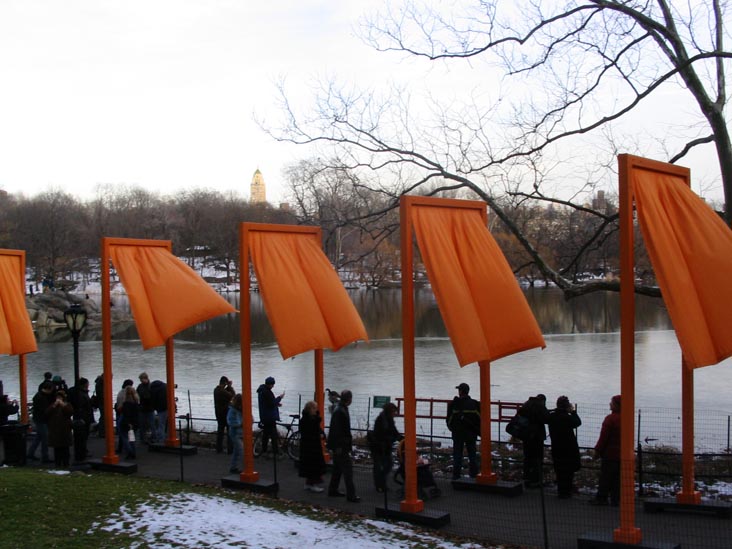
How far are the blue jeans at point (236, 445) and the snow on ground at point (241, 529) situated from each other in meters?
2.86

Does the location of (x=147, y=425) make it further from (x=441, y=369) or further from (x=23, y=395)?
(x=441, y=369)

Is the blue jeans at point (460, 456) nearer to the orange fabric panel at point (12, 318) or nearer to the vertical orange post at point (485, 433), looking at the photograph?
the vertical orange post at point (485, 433)

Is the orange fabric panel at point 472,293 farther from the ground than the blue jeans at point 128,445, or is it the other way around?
the orange fabric panel at point 472,293

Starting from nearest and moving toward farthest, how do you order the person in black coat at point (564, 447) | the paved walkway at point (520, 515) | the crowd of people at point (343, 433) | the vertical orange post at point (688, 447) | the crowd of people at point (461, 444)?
the paved walkway at point (520, 515), the vertical orange post at point (688, 447), the crowd of people at point (461, 444), the crowd of people at point (343, 433), the person in black coat at point (564, 447)

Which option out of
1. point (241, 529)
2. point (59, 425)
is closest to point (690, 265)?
point (241, 529)

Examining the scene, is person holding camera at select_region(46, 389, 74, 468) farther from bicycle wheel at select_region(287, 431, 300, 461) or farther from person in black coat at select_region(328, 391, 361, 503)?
person in black coat at select_region(328, 391, 361, 503)

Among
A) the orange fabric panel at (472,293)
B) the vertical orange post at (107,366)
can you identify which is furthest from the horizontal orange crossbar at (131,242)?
the orange fabric panel at (472,293)

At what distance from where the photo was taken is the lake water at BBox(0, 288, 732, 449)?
2334cm

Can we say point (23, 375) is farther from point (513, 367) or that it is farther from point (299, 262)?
point (513, 367)

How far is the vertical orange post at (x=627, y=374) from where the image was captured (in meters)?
8.89

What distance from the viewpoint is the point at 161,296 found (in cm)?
1481

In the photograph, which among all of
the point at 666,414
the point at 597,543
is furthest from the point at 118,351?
the point at 597,543

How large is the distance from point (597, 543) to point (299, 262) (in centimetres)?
700

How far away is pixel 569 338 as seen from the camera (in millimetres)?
42938
